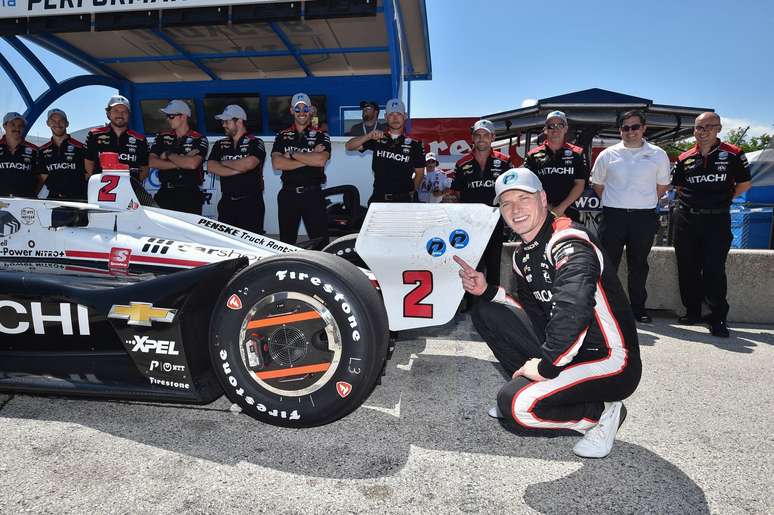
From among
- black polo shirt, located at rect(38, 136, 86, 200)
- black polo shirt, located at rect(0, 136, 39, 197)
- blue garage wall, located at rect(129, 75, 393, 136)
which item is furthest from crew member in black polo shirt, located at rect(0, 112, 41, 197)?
blue garage wall, located at rect(129, 75, 393, 136)

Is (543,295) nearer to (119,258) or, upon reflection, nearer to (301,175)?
(119,258)

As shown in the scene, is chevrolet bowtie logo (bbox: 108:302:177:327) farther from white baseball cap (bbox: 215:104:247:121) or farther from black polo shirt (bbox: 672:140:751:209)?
black polo shirt (bbox: 672:140:751:209)

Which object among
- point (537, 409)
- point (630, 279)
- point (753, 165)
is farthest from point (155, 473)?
point (753, 165)

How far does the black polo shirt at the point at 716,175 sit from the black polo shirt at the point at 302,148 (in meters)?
3.28

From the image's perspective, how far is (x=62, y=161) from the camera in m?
4.97

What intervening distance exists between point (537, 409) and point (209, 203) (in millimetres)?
4762

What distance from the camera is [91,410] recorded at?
243 centimetres

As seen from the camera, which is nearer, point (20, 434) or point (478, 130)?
point (20, 434)

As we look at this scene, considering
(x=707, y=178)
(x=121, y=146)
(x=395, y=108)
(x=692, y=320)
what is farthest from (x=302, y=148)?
(x=692, y=320)

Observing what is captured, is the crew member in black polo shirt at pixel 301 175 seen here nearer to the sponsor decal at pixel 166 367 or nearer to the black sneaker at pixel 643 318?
the sponsor decal at pixel 166 367

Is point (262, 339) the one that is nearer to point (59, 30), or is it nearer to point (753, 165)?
point (59, 30)

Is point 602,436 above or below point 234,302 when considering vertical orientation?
below

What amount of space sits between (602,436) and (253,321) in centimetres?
159

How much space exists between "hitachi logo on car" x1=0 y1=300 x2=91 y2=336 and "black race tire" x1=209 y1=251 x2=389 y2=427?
2.09 feet
